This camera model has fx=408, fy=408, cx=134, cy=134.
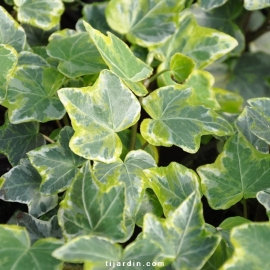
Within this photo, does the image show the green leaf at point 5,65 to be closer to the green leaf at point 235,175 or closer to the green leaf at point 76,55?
the green leaf at point 76,55

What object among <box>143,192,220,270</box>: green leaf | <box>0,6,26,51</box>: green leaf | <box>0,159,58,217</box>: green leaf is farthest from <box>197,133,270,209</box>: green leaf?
<box>0,6,26,51</box>: green leaf

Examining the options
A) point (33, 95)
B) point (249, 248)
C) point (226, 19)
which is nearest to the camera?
point (249, 248)

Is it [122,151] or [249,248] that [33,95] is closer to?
[122,151]

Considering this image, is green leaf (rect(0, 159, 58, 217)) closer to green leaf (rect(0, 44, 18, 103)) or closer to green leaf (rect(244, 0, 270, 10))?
green leaf (rect(0, 44, 18, 103))

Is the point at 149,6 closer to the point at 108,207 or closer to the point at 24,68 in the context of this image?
the point at 24,68

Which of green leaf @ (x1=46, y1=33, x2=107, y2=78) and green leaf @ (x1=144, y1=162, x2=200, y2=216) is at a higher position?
green leaf @ (x1=46, y1=33, x2=107, y2=78)

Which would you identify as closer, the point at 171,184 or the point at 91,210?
the point at 91,210

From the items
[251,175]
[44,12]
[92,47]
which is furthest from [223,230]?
[44,12]

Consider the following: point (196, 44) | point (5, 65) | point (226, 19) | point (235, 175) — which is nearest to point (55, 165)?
point (5, 65)
